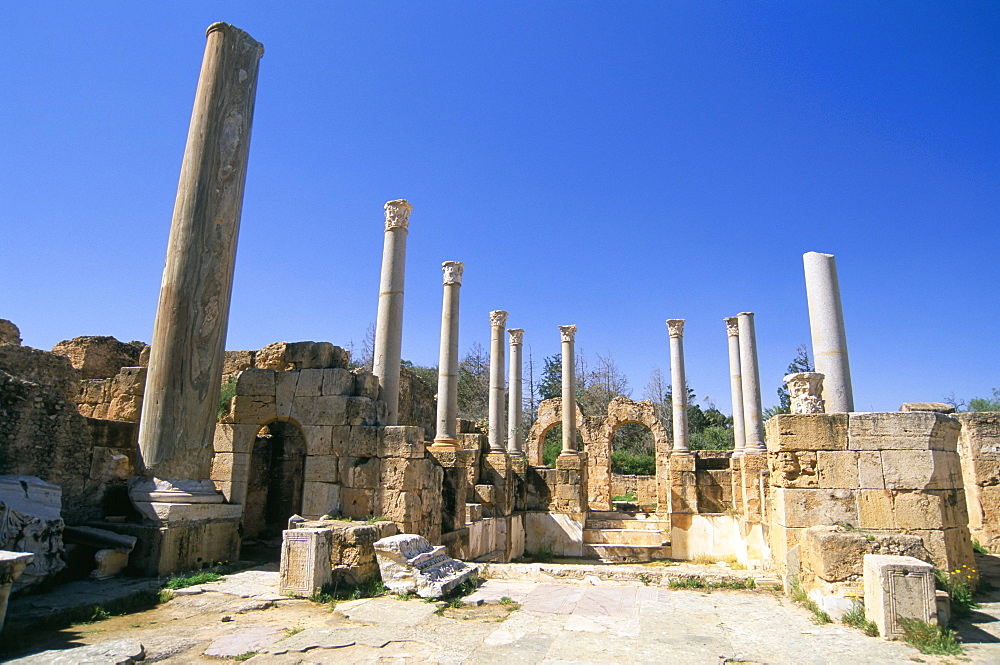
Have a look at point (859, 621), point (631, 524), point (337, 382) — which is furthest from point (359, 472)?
point (631, 524)

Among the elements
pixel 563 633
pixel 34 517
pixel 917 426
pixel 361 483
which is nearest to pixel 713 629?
pixel 563 633

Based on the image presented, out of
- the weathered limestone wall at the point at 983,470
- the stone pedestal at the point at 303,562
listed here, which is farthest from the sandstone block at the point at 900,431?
the stone pedestal at the point at 303,562

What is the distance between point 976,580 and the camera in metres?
6.79

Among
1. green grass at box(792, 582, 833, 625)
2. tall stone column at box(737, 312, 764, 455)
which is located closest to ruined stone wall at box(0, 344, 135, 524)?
green grass at box(792, 582, 833, 625)

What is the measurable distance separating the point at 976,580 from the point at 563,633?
4.90 metres

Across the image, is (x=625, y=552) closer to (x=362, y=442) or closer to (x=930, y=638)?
(x=362, y=442)

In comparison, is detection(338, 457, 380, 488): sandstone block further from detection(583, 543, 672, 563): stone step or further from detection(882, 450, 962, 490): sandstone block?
detection(583, 543, 672, 563): stone step

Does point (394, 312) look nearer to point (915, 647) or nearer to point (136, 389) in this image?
point (136, 389)

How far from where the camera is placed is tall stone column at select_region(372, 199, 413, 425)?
1084 cm

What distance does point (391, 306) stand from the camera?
37.0ft

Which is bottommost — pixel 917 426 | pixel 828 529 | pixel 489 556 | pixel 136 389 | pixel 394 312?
pixel 489 556

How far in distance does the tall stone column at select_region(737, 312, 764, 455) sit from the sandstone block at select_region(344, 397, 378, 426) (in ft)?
40.1

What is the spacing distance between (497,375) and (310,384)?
9.59 meters

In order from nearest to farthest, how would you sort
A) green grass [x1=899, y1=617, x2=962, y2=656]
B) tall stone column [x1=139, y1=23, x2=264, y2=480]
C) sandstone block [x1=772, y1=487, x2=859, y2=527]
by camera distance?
green grass [x1=899, y1=617, x2=962, y2=656] < sandstone block [x1=772, y1=487, x2=859, y2=527] < tall stone column [x1=139, y1=23, x2=264, y2=480]
